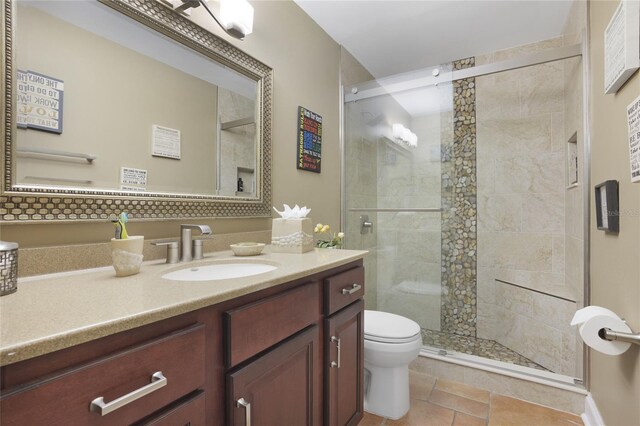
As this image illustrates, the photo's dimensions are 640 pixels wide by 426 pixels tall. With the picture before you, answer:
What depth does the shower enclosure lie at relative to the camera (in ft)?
7.73

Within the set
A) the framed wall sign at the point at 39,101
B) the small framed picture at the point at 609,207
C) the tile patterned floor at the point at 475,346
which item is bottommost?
the tile patterned floor at the point at 475,346

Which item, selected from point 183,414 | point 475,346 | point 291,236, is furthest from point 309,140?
point 475,346

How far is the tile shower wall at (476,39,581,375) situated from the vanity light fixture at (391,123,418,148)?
29.6 inches

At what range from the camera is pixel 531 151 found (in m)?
2.58

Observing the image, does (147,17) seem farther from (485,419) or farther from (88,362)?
(485,419)

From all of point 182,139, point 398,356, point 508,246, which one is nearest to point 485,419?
point 398,356

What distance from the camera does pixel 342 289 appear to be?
1303 millimetres

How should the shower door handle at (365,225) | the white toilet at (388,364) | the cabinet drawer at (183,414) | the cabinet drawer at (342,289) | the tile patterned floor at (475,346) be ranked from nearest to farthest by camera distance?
the cabinet drawer at (183,414) < the cabinet drawer at (342,289) < the white toilet at (388,364) < the tile patterned floor at (475,346) < the shower door handle at (365,225)

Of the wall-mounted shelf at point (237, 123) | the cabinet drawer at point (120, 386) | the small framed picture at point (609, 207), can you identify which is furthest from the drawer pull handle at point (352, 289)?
the small framed picture at point (609, 207)

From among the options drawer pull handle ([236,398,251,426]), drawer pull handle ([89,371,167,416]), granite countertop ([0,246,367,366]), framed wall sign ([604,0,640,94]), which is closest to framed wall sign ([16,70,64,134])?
granite countertop ([0,246,367,366])

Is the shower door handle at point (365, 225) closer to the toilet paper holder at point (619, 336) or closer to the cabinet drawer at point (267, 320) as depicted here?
the cabinet drawer at point (267, 320)

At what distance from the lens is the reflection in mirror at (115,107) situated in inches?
36.0

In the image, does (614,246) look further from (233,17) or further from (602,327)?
Answer: (233,17)

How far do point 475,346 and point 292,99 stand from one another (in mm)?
2395
